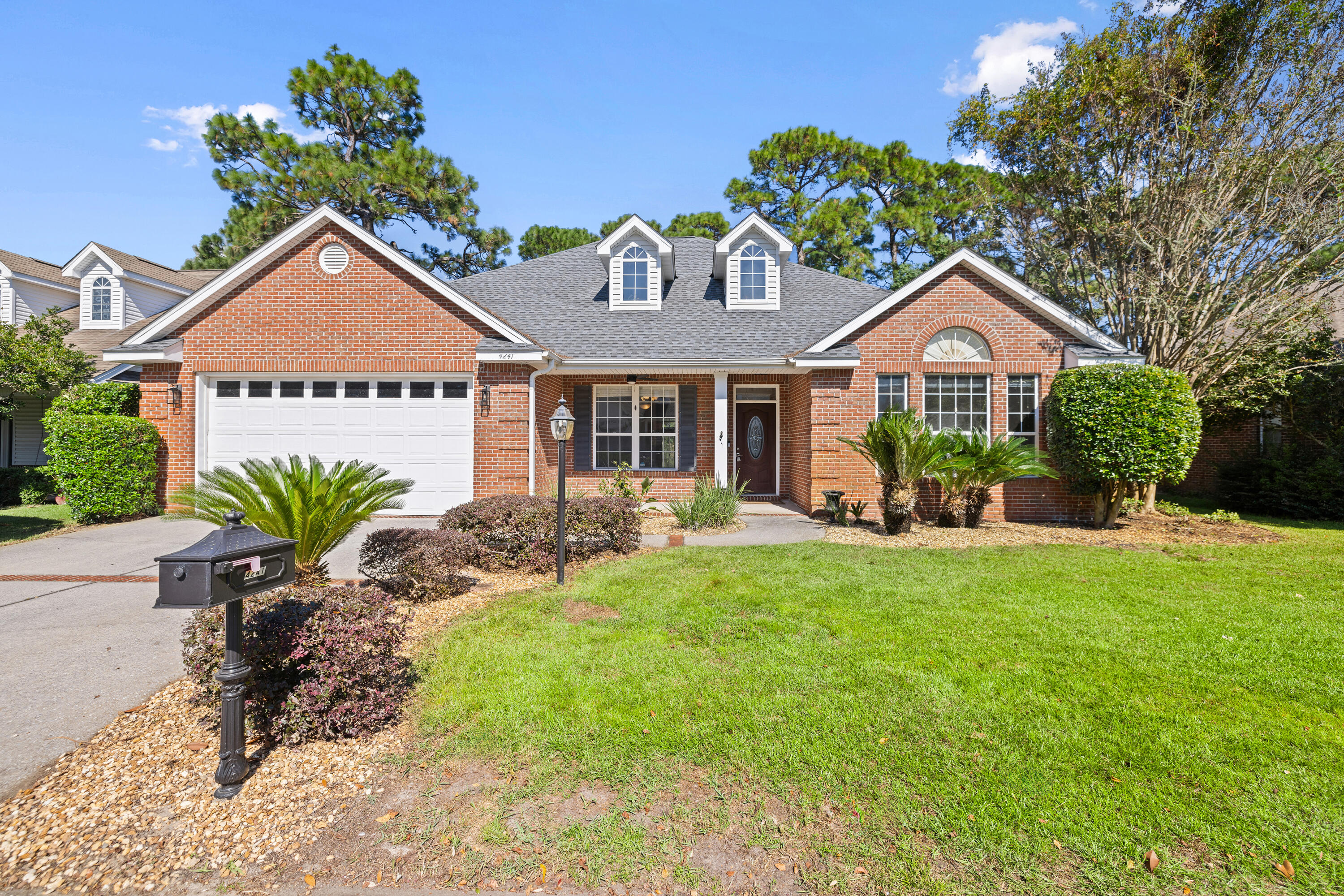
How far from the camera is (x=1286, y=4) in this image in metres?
10.4

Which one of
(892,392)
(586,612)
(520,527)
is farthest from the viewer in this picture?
(892,392)

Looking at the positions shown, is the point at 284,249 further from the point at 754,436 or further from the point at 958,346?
the point at 958,346

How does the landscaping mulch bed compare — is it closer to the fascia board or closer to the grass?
the grass

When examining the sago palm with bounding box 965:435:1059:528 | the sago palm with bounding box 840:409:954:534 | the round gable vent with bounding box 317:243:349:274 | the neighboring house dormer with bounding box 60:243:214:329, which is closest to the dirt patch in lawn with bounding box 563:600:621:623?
the sago palm with bounding box 840:409:954:534

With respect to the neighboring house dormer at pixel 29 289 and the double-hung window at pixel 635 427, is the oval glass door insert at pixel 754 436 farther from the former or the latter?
the neighboring house dormer at pixel 29 289

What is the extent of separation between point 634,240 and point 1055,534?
10967 mm

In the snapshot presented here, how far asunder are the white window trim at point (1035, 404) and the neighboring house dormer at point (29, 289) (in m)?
25.5

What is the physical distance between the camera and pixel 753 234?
46.7 ft

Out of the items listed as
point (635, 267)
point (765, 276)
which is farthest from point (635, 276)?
point (765, 276)

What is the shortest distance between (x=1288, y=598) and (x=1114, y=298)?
9213 millimetres

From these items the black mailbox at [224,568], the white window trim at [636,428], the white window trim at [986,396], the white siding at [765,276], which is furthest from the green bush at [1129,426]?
the black mailbox at [224,568]

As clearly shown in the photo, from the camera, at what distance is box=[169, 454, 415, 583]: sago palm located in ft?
15.4

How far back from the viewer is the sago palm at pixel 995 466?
9484mm

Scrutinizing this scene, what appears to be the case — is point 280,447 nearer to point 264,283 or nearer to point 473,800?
point 264,283
